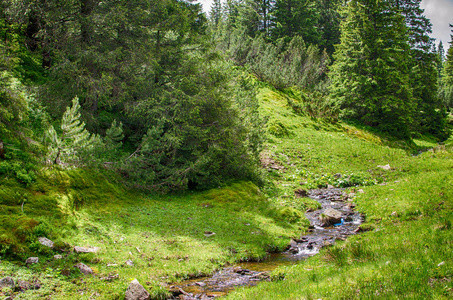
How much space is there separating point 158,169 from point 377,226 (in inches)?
416

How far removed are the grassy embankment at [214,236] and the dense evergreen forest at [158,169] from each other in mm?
56

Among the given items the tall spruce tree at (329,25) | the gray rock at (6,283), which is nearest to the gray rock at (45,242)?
the gray rock at (6,283)

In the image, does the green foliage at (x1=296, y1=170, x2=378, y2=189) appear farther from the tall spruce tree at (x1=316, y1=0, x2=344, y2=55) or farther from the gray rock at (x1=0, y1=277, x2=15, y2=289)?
the tall spruce tree at (x1=316, y1=0, x2=344, y2=55)

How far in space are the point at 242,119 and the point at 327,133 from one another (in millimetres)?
17597

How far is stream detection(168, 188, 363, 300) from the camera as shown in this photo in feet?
25.7

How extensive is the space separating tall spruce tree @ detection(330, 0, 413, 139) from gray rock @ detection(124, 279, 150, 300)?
36858 millimetres

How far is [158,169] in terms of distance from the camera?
15242 millimetres

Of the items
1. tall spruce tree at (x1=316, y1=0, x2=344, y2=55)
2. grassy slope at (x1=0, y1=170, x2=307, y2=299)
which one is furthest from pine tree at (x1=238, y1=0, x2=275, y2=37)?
grassy slope at (x1=0, y1=170, x2=307, y2=299)

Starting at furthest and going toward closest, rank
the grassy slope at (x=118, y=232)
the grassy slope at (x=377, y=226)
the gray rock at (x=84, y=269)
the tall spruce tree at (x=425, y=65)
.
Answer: the tall spruce tree at (x=425, y=65) → the gray rock at (x=84, y=269) → the grassy slope at (x=118, y=232) → the grassy slope at (x=377, y=226)

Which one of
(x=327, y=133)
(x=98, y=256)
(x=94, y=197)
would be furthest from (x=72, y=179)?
(x=327, y=133)

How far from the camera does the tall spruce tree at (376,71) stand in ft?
122

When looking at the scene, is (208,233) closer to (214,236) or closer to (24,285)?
(214,236)

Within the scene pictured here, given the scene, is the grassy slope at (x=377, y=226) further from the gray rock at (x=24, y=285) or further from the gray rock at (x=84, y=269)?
the gray rock at (x=24, y=285)

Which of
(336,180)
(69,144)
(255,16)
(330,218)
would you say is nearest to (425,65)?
(255,16)
